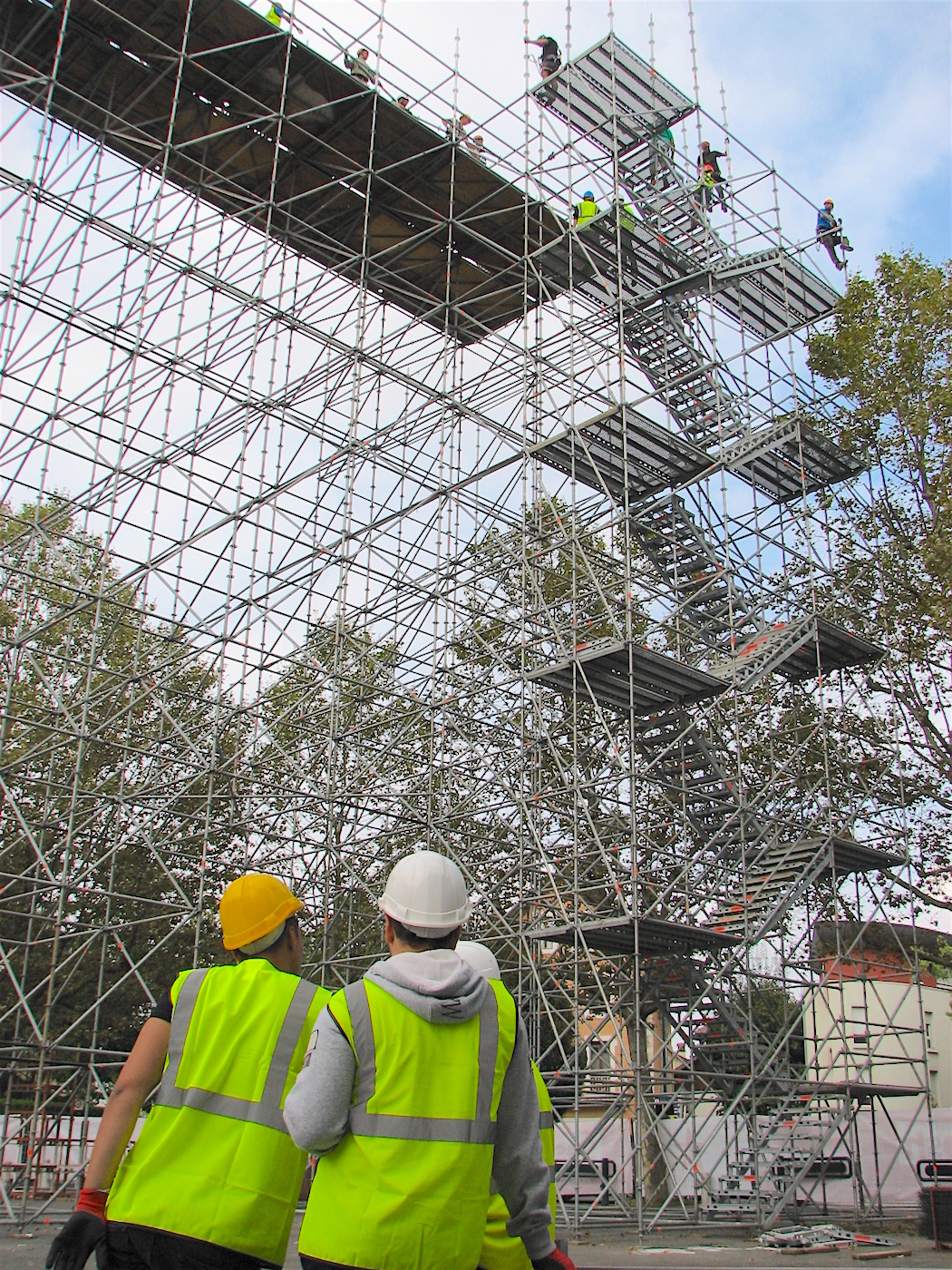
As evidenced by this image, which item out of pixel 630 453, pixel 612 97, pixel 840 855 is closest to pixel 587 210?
pixel 612 97

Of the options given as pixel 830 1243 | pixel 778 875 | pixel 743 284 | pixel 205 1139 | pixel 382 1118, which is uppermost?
pixel 743 284

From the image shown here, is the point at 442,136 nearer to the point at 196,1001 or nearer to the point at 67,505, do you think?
the point at 67,505

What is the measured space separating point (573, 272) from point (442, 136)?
281cm

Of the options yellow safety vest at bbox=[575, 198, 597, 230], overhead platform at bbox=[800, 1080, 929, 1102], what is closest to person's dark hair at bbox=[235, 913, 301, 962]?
overhead platform at bbox=[800, 1080, 929, 1102]

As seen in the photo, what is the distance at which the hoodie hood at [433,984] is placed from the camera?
2.46 meters

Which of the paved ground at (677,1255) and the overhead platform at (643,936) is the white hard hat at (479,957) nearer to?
the paved ground at (677,1255)

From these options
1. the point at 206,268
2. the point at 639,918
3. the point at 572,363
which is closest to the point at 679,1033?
the point at 639,918

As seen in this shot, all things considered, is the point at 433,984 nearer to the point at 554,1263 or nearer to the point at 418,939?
the point at 418,939

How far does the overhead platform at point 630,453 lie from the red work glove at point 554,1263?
44.5 ft

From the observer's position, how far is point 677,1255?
11281 mm

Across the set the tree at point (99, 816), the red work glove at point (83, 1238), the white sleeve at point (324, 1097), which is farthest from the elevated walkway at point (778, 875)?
the white sleeve at point (324, 1097)

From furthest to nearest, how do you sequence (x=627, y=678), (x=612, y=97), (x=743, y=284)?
(x=743, y=284) → (x=612, y=97) → (x=627, y=678)

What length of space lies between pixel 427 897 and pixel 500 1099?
0.47m

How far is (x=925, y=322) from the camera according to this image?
17.4 m
